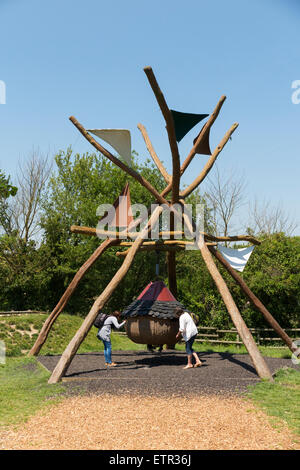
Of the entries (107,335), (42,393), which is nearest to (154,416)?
(42,393)

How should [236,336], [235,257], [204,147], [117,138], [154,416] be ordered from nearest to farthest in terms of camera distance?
[154,416] < [117,138] < [235,257] < [204,147] < [236,336]

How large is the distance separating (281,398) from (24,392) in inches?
175

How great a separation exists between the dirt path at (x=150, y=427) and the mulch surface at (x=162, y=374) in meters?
0.67

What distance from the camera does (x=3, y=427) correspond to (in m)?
5.58

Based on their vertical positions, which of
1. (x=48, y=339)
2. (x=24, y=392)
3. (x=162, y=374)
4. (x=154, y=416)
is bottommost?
(x=48, y=339)

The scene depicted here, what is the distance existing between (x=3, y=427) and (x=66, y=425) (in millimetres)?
837

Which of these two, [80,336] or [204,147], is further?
[204,147]

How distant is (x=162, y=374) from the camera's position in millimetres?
8703

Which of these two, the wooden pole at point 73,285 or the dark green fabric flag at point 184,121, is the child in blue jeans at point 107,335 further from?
the dark green fabric flag at point 184,121

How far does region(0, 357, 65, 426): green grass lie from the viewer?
6.23m

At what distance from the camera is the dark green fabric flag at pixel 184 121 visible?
9914mm

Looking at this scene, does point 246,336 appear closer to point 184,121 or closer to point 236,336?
point 184,121

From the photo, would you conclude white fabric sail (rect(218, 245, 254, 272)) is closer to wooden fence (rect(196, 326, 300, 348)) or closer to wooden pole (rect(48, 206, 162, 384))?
wooden pole (rect(48, 206, 162, 384))

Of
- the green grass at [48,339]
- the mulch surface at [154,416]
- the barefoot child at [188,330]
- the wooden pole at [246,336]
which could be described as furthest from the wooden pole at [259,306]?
the green grass at [48,339]
